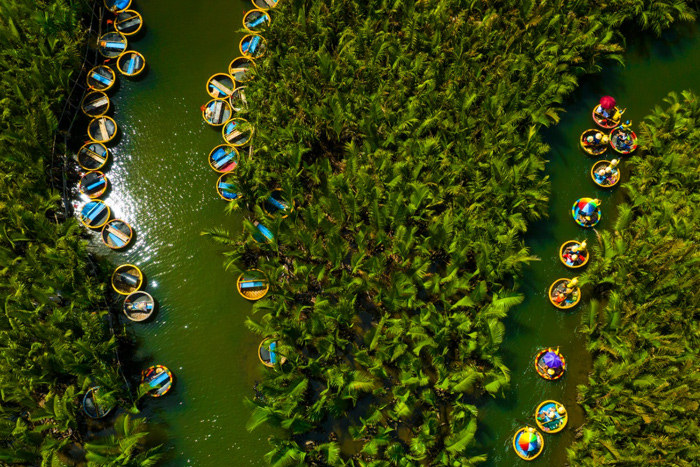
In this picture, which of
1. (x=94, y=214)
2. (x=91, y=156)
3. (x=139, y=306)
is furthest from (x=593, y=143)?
(x=91, y=156)

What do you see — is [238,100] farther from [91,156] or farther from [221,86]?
[91,156]

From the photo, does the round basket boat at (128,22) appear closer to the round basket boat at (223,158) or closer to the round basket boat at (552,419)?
the round basket boat at (223,158)

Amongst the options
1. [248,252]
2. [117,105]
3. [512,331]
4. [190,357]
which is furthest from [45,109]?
[512,331]

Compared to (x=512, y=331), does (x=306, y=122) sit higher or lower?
higher

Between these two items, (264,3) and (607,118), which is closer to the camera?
(607,118)

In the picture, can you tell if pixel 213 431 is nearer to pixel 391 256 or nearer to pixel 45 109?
pixel 391 256

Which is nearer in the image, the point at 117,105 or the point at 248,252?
the point at 248,252
